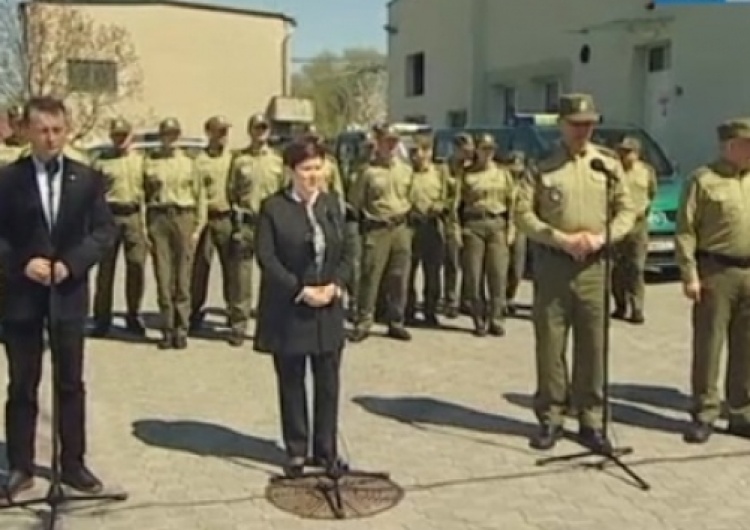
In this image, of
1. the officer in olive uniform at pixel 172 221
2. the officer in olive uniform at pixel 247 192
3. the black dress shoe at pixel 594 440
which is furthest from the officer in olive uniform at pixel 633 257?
the black dress shoe at pixel 594 440

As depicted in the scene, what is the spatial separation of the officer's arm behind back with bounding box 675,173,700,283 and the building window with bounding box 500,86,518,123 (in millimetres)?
20851

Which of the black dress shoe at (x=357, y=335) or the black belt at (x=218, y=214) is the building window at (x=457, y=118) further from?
the black belt at (x=218, y=214)

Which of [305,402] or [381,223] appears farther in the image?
[381,223]

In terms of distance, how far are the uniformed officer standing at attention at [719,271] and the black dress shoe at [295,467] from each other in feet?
7.94

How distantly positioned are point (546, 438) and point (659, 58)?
52.3 feet

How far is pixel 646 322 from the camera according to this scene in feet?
37.3

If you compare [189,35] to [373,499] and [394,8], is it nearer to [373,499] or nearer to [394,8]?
[394,8]

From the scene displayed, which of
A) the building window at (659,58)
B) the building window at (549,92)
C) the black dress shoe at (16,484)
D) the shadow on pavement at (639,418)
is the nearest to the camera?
the black dress shoe at (16,484)

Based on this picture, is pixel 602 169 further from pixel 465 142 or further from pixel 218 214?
pixel 465 142

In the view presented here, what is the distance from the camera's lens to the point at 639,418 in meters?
7.57

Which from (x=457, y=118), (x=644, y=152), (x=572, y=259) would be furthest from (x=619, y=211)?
(x=457, y=118)

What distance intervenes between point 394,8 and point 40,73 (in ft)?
44.6

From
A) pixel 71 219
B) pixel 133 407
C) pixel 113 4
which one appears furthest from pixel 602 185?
pixel 113 4

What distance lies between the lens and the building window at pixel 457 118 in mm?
30234
